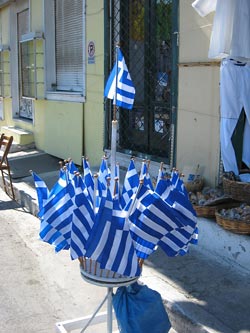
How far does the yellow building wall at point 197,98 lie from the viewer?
496 cm

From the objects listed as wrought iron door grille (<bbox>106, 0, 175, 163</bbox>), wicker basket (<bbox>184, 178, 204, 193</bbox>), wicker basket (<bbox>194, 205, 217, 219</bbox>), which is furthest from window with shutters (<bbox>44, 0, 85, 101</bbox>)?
wicker basket (<bbox>194, 205, 217, 219</bbox>)

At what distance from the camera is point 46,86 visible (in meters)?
9.20

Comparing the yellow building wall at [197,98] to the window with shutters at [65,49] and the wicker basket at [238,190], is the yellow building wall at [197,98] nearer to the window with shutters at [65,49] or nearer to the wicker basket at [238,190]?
the wicker basket at [238,190]

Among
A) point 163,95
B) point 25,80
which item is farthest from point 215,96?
point 25,80

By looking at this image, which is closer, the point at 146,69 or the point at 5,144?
the point at 146,69

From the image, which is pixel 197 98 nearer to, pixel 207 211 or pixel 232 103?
pixel 232 103

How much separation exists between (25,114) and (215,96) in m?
7.42

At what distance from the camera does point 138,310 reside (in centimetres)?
263

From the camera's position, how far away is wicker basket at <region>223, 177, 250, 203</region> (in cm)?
416

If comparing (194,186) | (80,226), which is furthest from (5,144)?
(80,226)

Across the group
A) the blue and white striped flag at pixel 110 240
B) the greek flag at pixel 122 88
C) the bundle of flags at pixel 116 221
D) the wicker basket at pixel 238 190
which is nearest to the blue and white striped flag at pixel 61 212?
the bundle of flags at pixel 116 221

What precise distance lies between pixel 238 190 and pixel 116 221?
86.6 inches

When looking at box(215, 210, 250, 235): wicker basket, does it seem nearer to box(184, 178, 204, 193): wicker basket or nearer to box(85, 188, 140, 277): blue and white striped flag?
box(184, 178, 204, 193): wicker basket

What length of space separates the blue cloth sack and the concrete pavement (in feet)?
1.80
